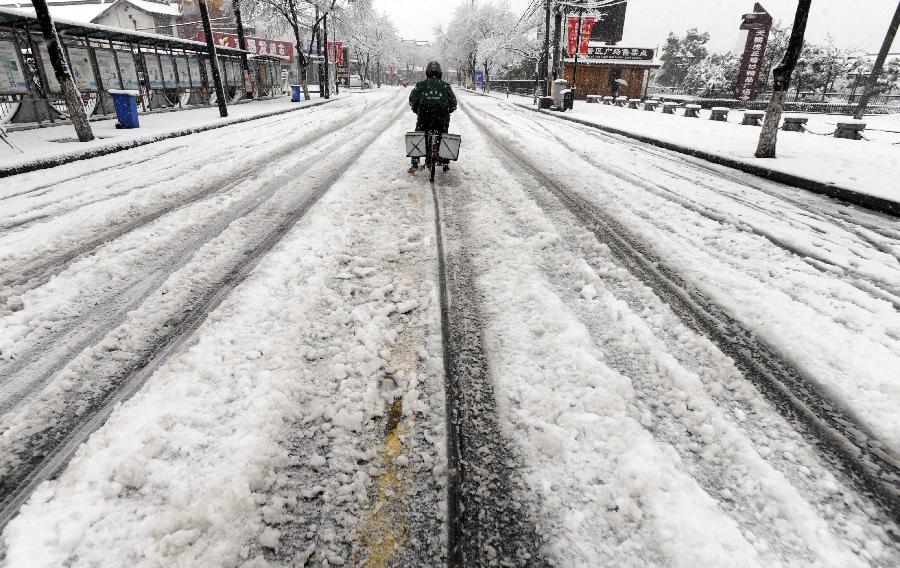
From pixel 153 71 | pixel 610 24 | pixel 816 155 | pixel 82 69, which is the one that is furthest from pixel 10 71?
pixel 610 24

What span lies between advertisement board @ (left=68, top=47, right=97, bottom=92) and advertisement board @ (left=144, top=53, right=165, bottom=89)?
349cm

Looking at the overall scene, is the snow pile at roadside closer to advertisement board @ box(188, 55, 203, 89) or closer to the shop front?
advertisement board @ box(188, 55, 203, 89)

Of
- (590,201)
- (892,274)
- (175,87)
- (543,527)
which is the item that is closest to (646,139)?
(590,201)

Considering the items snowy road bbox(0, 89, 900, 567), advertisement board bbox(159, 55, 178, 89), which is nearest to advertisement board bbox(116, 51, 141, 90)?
advertisement board bbox(159, 55, 178, 89)

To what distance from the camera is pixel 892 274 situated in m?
3.71

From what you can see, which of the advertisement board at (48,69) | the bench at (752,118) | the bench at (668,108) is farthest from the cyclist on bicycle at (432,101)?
the bench at (668,108)

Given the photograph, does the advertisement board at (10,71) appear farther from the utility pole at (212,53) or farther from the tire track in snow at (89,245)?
the tire track in snow at (89,245)

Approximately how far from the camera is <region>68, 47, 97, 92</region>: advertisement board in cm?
1409

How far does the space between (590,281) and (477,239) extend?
4.24ft

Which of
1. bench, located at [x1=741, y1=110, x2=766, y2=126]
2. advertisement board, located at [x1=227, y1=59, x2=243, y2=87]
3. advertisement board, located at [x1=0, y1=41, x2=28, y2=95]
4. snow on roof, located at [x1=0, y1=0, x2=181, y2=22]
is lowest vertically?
bench, located at [x1=741, y1=110, x2=766, y2=126]

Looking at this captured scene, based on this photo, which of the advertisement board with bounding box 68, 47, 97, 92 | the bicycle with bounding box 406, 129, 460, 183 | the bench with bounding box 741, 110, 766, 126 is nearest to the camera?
the bicycle with bounding box 406, 129, 460, 183

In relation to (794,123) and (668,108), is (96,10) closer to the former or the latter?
(668,108)

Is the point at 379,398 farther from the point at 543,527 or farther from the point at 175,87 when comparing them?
the point at 175,87

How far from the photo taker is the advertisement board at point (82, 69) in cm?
1409
